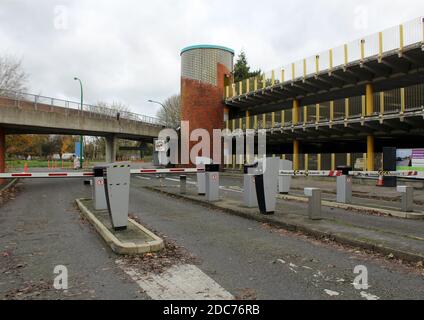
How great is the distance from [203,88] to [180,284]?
3445cm

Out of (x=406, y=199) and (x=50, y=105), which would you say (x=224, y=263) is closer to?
(x=406, y=199)

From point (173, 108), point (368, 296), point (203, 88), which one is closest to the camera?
point (368, 296)

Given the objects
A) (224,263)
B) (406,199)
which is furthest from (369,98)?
(224,263)

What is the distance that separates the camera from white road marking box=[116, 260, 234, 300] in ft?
14.1

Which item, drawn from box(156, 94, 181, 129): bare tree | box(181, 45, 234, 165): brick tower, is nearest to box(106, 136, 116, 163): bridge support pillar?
box(181, 45, 234, 165): brick tower

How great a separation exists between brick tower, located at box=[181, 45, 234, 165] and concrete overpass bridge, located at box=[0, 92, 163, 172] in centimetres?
561

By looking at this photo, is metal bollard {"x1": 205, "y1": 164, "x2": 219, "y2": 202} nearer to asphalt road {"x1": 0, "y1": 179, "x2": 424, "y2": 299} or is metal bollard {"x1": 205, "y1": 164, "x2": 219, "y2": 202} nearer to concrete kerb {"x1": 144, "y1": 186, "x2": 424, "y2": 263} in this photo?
concrete kerb {"x1": 144, "y1": 186, "x2": 424, "y2": 263}

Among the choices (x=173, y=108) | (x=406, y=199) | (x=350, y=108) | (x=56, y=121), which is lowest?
(x=406, y=199)

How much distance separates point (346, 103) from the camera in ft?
88.4

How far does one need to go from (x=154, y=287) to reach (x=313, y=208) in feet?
17.9
